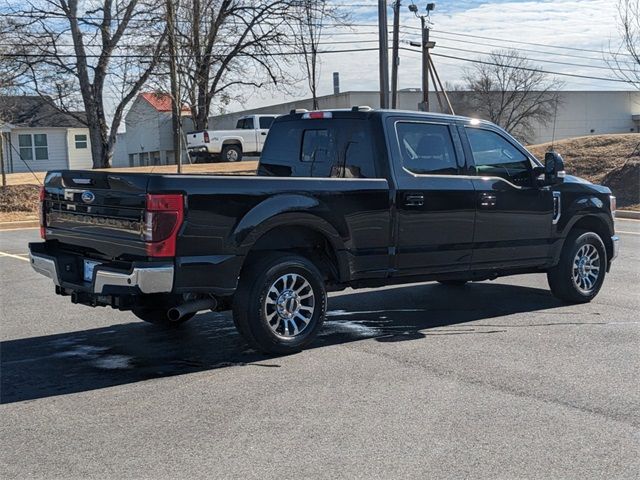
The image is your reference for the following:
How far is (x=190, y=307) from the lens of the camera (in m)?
5.89

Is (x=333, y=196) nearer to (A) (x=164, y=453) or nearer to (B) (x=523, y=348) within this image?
(B) (x=523, y=348)

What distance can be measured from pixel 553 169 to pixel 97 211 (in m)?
4.69

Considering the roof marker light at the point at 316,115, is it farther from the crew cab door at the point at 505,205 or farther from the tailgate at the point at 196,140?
the tailgate at the point at 196,140

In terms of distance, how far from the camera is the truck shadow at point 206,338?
5.77 meters

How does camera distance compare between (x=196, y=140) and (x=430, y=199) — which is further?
(x=196, y=140)

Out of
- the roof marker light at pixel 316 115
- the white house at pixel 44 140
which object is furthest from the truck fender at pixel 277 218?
the white house at pixel 44 140

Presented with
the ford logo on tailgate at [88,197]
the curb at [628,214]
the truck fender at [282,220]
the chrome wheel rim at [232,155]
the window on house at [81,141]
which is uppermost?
the window on house at [81,141]

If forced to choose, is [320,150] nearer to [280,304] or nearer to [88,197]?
[280,304]

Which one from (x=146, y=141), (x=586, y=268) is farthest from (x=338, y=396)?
(x=146, y=141)

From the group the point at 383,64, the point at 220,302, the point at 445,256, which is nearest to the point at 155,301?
the point at 220,302

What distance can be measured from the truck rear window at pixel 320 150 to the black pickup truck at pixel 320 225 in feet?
0.04

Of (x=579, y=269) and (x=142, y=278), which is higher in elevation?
(x=142, y=278)

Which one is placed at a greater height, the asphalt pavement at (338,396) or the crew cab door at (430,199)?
the crew cab door at (430,199)

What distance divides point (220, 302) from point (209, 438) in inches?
74.7
